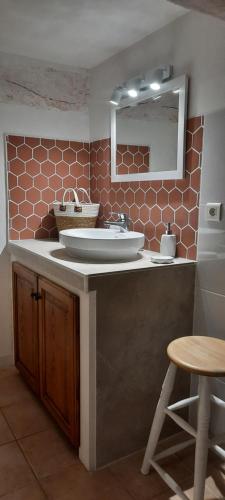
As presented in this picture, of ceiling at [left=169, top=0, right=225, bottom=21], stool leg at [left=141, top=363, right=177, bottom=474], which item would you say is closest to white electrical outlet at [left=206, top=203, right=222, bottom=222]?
stool leg at [left=141, top=363, right=177, bottom=474]

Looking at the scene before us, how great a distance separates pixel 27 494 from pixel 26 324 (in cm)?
85

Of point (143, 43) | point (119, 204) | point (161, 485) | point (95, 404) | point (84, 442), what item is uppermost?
point (143, 43)

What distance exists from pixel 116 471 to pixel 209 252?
1025 millimetres

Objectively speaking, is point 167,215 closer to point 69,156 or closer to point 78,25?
point 69,156

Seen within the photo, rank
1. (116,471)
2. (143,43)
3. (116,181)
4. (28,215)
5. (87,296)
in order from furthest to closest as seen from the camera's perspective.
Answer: (28,215), (116,181), (143,43), (116,471), (87,296)

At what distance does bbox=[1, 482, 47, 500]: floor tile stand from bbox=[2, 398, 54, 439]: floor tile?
33 cm

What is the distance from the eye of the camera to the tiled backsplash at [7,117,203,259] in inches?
75.9

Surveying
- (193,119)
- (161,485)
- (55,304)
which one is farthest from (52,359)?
(193,119)

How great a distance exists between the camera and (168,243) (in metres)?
1.77

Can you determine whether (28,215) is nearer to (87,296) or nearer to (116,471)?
(87,296)

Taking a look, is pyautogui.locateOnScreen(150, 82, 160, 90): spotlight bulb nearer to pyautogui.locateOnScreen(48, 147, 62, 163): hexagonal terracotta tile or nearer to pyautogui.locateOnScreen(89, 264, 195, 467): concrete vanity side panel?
pyautogui.locateOnScreen(48, 147, 62, 163): hexagonal terracotta tile

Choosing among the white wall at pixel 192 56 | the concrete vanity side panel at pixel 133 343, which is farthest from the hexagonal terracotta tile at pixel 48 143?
the concrete vanity side panel at pixel 133 343

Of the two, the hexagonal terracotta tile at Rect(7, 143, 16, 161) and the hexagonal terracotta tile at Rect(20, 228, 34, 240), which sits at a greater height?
the hexagonal terracotta tile at Rect(7, 143, 16, 161)

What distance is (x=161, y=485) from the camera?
4.87 ft
